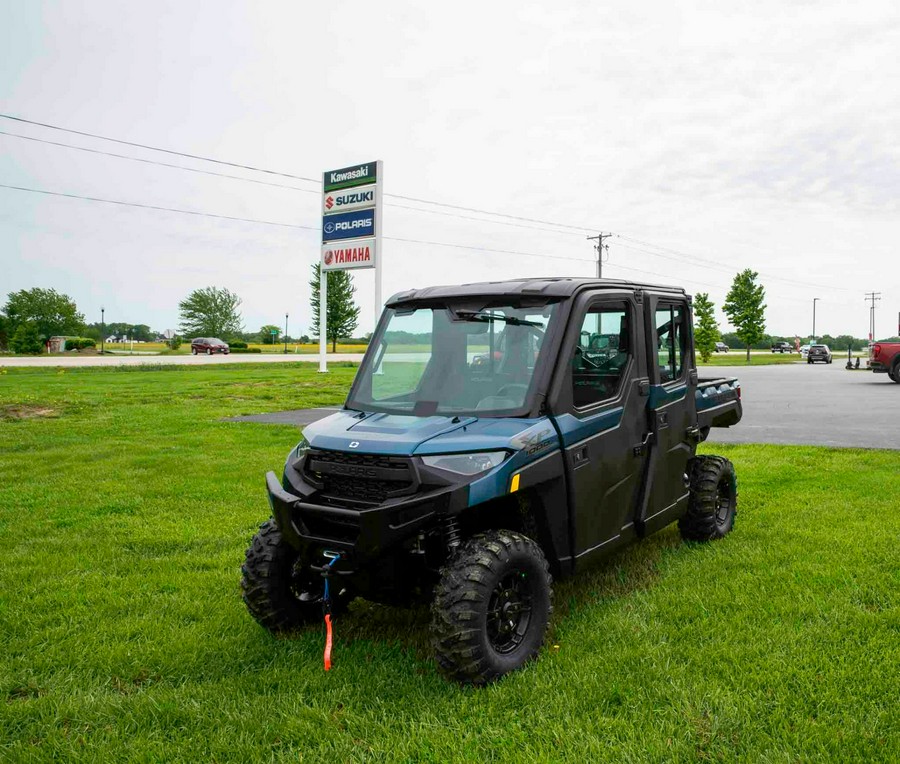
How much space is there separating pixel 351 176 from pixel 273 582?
28.0 meters

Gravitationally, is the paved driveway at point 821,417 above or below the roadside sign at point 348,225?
below

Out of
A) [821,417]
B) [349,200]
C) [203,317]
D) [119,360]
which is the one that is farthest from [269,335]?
[821,417]

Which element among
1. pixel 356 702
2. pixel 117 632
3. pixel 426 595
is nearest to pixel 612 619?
pixel 426 595

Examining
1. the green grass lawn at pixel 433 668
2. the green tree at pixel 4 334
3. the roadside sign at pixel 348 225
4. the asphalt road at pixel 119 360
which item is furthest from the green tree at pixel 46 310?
the green grass lawn at pixel 433 668

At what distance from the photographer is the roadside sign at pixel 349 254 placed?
29.8m

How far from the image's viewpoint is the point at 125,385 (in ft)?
80.4

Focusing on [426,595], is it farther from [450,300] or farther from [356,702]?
[450,300]

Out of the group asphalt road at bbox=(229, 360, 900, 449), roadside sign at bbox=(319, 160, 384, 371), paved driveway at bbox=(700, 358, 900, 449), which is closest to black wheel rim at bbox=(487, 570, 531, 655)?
asphalt road at bbox=(229, 360, 900, 449)

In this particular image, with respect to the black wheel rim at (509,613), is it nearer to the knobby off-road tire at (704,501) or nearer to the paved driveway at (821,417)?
the knobby off-road tire at (704,501)

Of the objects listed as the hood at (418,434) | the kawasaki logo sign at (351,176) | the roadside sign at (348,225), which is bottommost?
the hood at (418,434)

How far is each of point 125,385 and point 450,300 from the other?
22467 mm

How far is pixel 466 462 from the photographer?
374cm

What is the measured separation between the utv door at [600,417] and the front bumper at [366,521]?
87 centimetres

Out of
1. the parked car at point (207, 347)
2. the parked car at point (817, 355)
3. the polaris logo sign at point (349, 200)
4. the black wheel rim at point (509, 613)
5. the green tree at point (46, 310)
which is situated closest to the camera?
the black wheel rim at point (509, 613)
